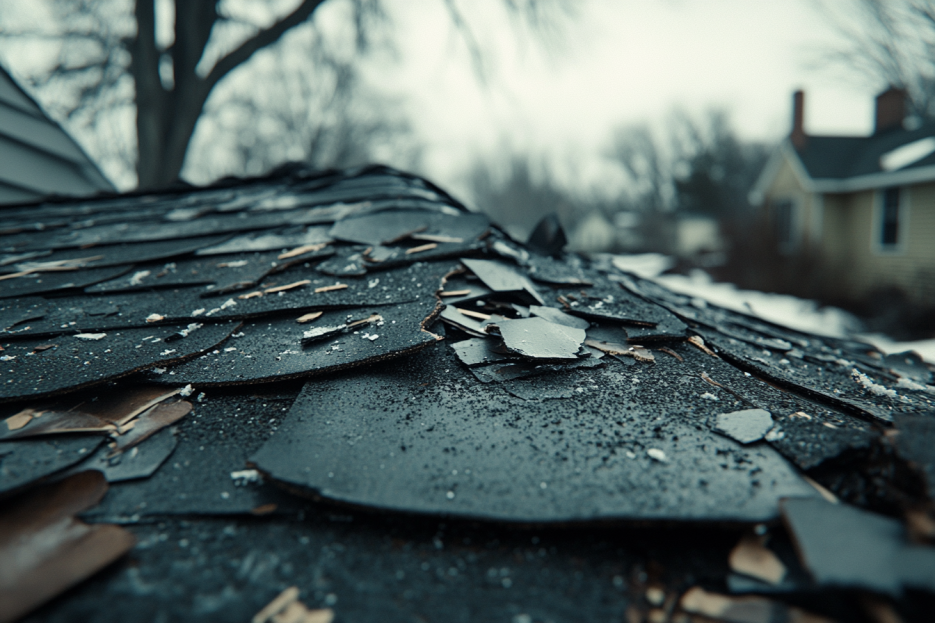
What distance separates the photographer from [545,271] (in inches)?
85.9

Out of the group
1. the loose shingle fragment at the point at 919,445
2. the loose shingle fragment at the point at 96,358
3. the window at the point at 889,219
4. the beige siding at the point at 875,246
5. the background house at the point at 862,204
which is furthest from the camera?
the window at the point at 889,219

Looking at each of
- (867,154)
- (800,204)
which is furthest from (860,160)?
(800,204)

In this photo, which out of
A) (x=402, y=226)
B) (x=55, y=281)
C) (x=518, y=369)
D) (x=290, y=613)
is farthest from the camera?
(x=402, y=226)

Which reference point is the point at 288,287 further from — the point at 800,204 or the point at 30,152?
the point at 800,204

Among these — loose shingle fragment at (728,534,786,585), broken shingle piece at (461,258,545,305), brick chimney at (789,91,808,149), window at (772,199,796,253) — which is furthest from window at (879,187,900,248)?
loose shingle fragment at (728,534,786,585)

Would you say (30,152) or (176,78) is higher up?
(176,78)

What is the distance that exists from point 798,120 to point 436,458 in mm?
17837

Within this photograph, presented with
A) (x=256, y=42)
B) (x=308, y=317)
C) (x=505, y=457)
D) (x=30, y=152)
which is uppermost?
(x=256, y=42)

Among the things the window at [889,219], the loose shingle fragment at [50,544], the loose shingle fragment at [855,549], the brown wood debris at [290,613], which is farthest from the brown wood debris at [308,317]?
the window at [889,219]

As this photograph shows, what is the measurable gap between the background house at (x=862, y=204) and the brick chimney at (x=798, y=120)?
1.0 inches

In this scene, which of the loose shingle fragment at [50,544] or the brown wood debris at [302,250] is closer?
the loose shingle fragment at [50,544]

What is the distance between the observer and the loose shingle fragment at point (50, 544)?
792mm

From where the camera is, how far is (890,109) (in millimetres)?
13609

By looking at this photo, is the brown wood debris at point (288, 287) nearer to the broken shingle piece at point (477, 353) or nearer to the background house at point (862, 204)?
the broken shingle piece at point (477, 353)
